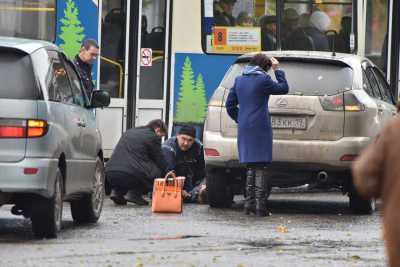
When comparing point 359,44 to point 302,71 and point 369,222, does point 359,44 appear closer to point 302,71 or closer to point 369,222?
point 302,71

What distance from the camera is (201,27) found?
18.4 metres

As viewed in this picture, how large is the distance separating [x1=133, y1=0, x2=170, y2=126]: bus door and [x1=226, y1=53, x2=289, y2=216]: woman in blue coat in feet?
13.1

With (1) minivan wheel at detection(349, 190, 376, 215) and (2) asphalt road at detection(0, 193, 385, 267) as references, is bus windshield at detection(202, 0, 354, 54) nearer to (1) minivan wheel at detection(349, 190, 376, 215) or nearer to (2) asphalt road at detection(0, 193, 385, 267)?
(2) asphalt road at detection(0, 193, 385, 267)

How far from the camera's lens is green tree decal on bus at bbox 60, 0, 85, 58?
696 inches

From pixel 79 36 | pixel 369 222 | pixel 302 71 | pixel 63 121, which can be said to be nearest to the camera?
pixel 63 121

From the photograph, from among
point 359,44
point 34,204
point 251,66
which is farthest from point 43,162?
point 359,44

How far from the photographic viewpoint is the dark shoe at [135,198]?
16422mm

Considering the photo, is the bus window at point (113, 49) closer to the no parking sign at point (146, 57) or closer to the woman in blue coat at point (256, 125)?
the no parking sign at point (146, 57)

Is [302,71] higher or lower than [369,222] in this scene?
higher

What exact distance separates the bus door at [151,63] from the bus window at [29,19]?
1.29 m

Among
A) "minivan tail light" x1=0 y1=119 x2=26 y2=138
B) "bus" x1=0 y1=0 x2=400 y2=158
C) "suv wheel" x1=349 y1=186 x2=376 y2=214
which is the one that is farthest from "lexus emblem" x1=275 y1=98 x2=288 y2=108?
"minivan tail light" x1=0 y1=119 x2=26 y2=138

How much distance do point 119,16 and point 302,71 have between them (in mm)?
3940

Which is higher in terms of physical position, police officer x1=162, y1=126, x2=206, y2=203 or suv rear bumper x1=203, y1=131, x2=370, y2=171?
suv rear bumper x1=203, y1=131, x2=370, y2=171

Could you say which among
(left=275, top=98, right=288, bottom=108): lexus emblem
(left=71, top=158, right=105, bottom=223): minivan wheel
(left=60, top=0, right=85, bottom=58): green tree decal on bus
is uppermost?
(left=60, top=0, right=85, bottom=58): green tree decal on bus
